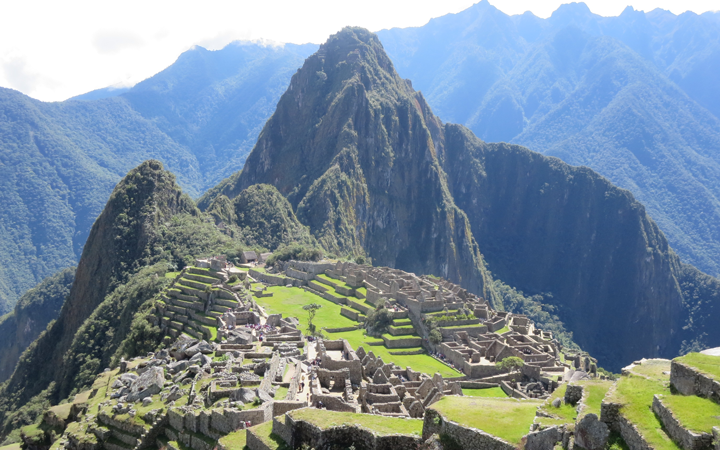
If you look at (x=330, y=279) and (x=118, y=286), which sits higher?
(x=330, y=279)

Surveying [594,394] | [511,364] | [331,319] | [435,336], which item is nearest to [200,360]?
[594,394]

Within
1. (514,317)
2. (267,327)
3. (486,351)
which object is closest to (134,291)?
(267,327)

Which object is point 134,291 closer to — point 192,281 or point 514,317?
point 192,281

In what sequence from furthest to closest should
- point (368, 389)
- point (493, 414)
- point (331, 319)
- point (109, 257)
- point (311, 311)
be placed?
point (109, 257) → point (331, 319) → point (311, 311) → point (368, 389) → point (493, 414)

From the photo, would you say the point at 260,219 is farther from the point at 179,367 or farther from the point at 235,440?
the point at 235,440

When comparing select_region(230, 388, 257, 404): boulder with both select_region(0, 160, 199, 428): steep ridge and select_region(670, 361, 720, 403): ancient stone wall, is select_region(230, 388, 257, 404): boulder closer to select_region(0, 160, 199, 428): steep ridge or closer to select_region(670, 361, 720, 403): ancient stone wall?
select_region(670, 361, 720, 403): ancient stone wall

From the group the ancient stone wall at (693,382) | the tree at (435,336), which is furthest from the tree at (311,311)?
the ancient stone wall at (693,382)
